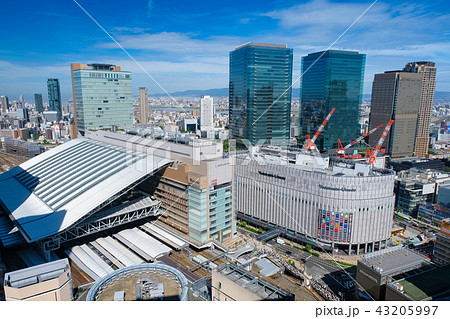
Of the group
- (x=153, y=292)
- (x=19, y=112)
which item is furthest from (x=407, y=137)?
(x=19, y=112)

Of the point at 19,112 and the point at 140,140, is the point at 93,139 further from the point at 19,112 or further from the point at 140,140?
the point at 19,112

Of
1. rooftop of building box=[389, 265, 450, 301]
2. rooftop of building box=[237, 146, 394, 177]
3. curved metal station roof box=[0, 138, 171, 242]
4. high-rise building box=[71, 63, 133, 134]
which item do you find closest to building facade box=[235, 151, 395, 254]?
rooftop of building box=[237, 146, 394, 177]

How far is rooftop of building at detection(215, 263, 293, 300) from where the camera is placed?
6.03m

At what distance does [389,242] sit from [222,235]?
12841 mm

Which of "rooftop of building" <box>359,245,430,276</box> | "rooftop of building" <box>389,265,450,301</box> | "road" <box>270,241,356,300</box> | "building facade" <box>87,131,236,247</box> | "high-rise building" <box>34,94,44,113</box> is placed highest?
"high-rise building" <box>34,94,44,113</box>

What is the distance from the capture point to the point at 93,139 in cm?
2402

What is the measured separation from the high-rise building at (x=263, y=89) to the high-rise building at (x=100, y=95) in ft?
52.6

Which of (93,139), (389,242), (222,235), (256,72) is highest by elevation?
(256,72)

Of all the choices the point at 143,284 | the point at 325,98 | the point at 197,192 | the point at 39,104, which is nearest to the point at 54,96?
the point at 39,104

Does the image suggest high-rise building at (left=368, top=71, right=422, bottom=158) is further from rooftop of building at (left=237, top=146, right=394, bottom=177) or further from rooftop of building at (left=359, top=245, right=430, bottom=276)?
rooftop of building at (left=359, top=245, right=430, bottom=276)

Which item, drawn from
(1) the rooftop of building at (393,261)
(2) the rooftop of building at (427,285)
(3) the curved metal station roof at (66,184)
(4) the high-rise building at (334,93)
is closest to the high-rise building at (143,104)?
(4) the high-rise building at (334,93)

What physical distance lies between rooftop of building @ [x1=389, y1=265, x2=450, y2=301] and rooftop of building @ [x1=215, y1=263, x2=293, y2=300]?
309 inches

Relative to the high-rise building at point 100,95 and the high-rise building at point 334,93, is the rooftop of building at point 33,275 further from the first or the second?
the high-rise building at point 334,93

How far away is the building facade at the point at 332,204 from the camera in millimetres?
18594
